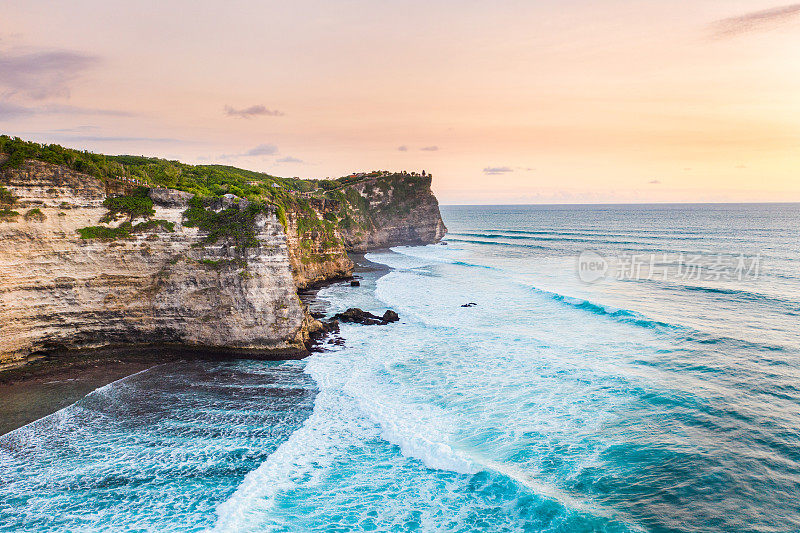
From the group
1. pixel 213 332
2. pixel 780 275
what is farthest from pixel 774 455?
pixel 780 275

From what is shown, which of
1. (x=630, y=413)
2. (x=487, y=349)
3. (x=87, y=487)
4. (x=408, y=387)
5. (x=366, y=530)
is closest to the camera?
(x=366, y=530)

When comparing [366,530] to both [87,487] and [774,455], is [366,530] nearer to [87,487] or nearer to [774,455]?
[87,487]

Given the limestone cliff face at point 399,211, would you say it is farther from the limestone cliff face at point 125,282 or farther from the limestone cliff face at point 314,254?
the limestone cliff face at point 125,282

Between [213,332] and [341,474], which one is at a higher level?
A: [213,332]

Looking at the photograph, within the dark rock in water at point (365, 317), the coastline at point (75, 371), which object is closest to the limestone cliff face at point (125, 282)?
the coastline at point (75, 371)

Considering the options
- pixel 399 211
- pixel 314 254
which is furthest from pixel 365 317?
pixel 399 211

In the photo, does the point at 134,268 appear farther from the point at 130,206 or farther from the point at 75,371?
the point at 75,371
